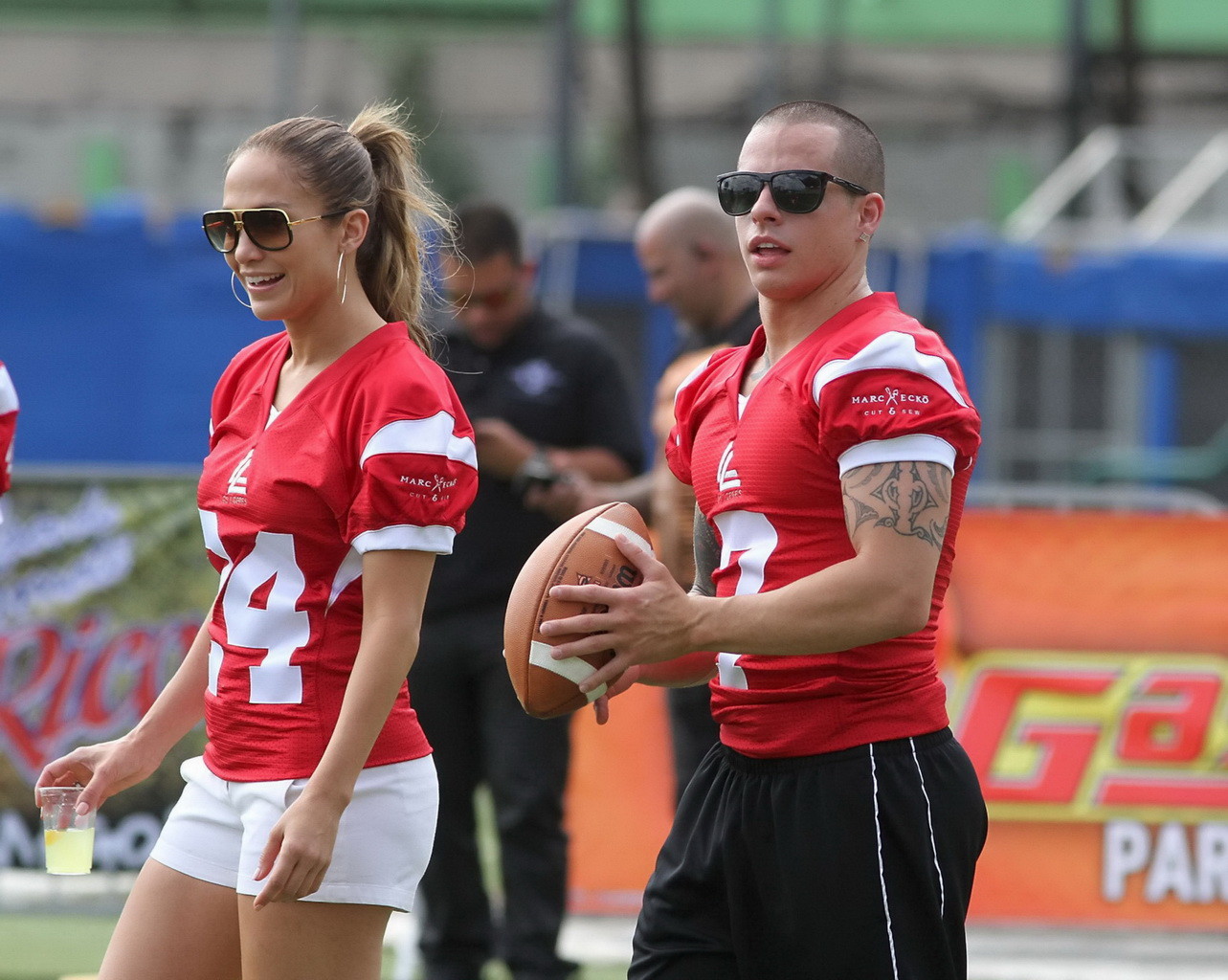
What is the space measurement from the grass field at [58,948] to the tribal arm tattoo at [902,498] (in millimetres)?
3329

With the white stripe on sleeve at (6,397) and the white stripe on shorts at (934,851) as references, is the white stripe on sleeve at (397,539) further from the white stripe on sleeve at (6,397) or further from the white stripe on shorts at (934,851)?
the white stripe on sleeve at (6,397)

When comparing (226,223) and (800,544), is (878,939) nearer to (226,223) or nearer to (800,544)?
(800,544)

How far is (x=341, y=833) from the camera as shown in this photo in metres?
2.88

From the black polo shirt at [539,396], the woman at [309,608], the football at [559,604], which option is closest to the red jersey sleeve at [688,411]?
the football at [559,604]

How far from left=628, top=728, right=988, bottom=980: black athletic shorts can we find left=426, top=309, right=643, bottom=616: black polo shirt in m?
2.48

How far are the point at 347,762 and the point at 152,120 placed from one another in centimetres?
1980

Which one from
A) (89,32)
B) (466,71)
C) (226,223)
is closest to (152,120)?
(89,32)

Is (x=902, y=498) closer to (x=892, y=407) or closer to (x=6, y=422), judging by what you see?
(x=892, y=407)

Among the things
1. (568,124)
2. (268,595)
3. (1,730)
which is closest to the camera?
(268,595)

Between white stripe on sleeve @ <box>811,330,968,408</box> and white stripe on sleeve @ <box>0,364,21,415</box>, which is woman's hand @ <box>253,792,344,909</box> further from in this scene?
white stripe on sleeve @ <box>0,364,21,415</box>

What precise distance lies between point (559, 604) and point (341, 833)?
A: 1.74ft

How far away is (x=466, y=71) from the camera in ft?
72.0

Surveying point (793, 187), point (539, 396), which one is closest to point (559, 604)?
Answer: point (793, 187)

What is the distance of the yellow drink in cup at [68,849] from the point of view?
325 centimetres
